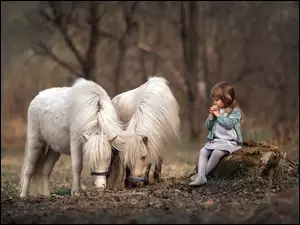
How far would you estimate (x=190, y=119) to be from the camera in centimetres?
2764

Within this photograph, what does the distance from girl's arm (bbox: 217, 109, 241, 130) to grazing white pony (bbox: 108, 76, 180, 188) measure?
1.25 metres

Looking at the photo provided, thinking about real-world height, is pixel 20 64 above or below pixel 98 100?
above

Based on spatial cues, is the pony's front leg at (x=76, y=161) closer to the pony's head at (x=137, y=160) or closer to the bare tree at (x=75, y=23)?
the pony's head at (x=137, y=160)

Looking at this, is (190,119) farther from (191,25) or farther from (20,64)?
(20,64)

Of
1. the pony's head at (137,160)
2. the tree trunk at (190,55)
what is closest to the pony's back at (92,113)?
the pony's head at (137,160)

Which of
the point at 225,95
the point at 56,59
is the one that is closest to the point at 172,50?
the point at 56,59

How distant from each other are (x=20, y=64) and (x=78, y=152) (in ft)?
89.8

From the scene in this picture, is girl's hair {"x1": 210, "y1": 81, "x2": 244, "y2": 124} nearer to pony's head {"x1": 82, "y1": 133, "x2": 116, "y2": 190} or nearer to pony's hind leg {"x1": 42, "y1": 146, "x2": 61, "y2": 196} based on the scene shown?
pony's head {"x1": 82, "y1": 133, "x2": 116, "y2": 190}

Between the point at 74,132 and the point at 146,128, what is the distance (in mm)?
1043

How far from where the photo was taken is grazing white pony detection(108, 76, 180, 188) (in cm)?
864

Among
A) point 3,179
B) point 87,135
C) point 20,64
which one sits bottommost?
point 3,179

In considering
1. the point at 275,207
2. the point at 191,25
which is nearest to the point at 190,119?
A: the point at 191,25

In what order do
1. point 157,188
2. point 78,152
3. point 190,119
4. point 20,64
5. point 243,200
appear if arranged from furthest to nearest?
point 20,64, point 190,119, point 78,152, point 157,188, point 243,200

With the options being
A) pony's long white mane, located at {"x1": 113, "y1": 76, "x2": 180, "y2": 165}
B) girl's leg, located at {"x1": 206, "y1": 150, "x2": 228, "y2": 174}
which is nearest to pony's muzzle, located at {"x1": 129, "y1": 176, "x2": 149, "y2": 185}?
pony's long white mane, located at {"x1": 113, "y1": 76, "x2": 180, "y2": 165}
